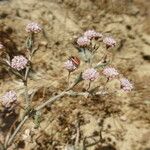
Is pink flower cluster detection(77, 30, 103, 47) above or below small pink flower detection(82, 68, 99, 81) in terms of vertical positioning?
above

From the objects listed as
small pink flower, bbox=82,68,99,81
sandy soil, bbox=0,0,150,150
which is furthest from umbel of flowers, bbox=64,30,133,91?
sandy soil, bbox=0,0,150,150

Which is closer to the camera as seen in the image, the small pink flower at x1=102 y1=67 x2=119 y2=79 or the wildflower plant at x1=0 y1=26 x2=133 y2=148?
the wildflower plant at x1=0 y1=26 x2=133 y2=148

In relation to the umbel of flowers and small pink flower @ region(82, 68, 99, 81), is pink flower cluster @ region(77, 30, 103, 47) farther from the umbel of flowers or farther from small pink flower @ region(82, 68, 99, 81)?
small pink flower @ region(82, 68, 99, 81)

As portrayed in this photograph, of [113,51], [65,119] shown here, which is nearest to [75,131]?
[65,119]

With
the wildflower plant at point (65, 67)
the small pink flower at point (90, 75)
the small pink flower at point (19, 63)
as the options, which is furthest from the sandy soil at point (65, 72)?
the small pink flower at point (19, 63)

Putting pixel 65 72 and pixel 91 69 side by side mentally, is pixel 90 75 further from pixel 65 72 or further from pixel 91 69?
pixel 65 72

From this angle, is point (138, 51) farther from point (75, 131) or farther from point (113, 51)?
point (75, 131)

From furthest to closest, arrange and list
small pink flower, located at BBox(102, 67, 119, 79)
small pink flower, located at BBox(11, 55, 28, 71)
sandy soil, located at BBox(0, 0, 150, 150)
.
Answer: sandy soil, located at BBox(0, 0, 150, 150) < small pink flower, located at BBox(102, 67, 119, 79) < small pink flower, located at BBox(11, 55, 28, 71)

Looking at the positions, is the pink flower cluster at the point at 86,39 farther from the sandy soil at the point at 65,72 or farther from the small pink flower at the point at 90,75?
the sandy soil at the point at 65,72
